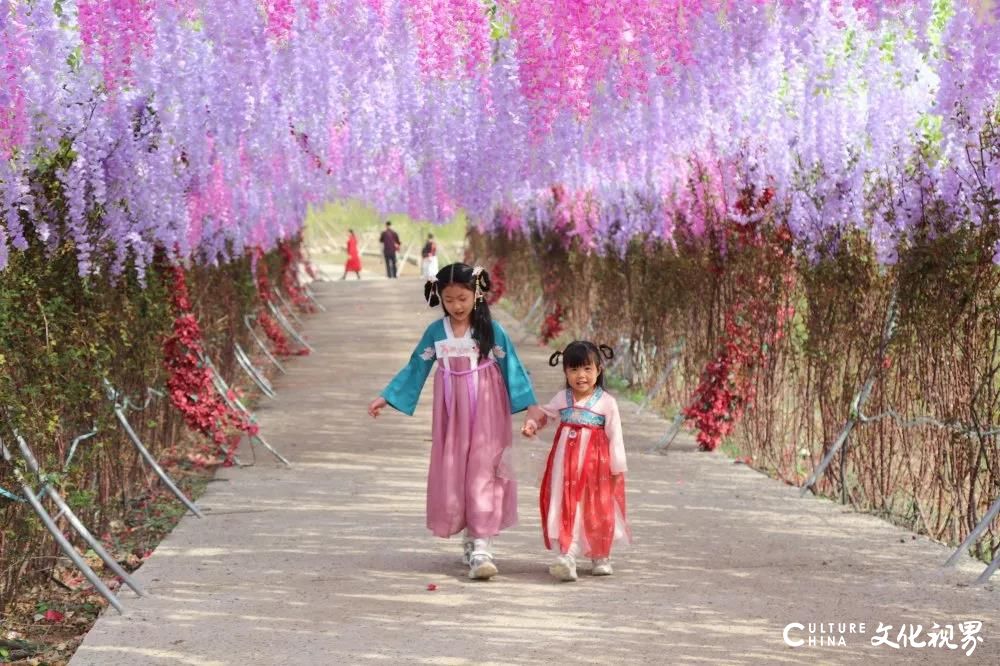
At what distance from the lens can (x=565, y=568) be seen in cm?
505

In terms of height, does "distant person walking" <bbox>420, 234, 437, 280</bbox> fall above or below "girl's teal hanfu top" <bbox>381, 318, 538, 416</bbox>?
below

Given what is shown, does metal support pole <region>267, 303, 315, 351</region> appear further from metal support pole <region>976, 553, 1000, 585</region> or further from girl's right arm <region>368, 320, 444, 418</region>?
metal support pole <region>976, 553, 1000, 585</region>

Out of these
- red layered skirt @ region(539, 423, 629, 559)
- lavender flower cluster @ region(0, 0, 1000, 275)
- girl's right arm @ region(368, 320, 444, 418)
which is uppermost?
lavender flower cluster @ region(0, 0, 1000, 275)

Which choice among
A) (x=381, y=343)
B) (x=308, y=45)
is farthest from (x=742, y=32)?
(x=381, y=343)

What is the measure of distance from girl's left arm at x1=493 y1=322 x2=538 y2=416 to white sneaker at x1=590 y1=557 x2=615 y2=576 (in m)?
0.64

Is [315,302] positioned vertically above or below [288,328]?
below

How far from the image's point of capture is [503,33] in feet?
33.0

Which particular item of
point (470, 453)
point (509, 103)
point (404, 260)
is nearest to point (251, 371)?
point (509, 103)

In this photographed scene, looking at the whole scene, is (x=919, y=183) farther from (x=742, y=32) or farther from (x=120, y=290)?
(x=120, y=290)

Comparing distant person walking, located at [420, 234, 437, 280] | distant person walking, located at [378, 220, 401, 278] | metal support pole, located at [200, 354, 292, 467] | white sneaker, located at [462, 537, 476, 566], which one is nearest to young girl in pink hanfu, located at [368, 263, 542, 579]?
white sneaker, located at [462, 537, 476, 566]

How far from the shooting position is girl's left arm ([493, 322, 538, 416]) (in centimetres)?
545

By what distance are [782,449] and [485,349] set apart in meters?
3.21

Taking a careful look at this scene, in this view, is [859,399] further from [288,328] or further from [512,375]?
[288,328]

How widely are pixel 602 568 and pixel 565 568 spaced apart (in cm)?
18
